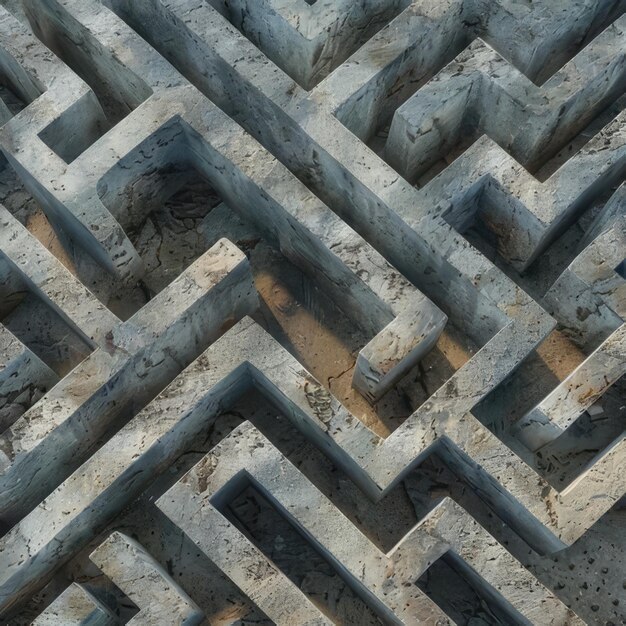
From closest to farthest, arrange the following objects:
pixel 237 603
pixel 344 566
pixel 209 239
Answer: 1. pixel 344 566
2. pixel 237 603
3. pixel 209 239

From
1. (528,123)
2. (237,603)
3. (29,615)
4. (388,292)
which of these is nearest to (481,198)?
(528,123)

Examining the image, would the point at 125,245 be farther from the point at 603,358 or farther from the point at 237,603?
the point at 603,358

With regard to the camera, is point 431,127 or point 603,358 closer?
point 603,358

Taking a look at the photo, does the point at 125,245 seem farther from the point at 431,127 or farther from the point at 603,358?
the point at 603,358

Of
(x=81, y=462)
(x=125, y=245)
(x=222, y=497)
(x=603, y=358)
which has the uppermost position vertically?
(x=125, y=245)

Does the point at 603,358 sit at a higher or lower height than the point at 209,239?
lower

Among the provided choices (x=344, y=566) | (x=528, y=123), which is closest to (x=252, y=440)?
(x=344, y=566)

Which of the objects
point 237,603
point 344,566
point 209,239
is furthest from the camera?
point 209,239
